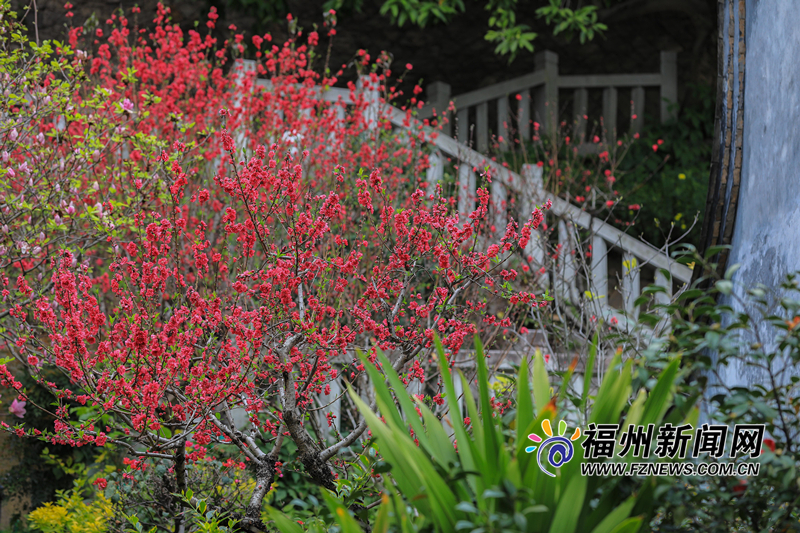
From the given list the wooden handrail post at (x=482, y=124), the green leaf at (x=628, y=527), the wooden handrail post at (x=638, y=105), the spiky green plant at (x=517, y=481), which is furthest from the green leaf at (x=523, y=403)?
the wooden handrail post at (x=638, y=105)

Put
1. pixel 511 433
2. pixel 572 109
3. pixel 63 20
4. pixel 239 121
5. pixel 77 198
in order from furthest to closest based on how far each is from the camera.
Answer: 1. pixel 572 109
2. pixel 63 20
3. pixel 239 121
4. pixel 77 198
5. pixel 511 433

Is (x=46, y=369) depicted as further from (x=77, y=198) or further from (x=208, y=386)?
(x=208, y=386)

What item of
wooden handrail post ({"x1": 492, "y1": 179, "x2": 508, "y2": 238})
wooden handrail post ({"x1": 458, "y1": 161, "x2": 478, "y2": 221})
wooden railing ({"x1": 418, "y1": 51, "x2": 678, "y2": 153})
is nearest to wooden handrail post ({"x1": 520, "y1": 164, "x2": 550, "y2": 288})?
wooden handrail post ({"x1": 492, "y1": 179, "x2": 508, "y2": 238})

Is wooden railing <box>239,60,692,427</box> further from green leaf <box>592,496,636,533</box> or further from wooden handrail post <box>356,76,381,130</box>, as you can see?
green leaf <box>592,496,636,533</box>

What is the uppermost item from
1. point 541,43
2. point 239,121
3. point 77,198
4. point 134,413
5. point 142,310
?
point 541,43

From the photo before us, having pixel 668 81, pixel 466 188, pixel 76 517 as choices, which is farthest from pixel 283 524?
pixel 668 81

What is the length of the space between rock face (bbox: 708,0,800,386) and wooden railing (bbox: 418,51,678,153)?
12.3 ft

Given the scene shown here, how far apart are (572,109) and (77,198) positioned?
612 centimetres

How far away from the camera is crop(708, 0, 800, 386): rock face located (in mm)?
2871

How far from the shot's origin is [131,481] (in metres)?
3.28

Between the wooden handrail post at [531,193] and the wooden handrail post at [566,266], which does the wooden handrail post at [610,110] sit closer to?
the wooden handrail post at [531,193]

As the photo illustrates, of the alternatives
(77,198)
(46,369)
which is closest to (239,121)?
(77,198)

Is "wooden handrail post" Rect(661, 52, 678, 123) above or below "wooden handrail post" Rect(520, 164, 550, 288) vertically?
above

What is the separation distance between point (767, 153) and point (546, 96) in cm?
457
